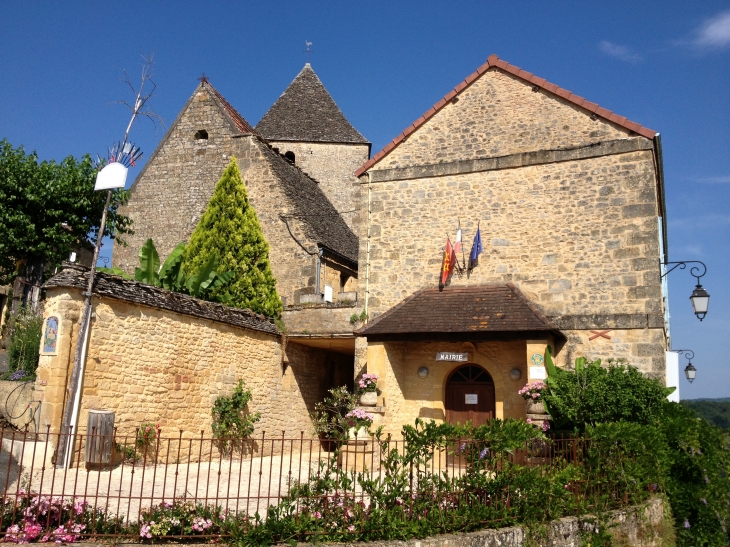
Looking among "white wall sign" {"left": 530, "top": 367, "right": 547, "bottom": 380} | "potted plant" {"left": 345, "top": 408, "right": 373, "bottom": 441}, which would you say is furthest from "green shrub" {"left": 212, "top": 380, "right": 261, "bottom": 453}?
"white wall sign" {"left": 530, "top": 367, "right": 547, "bottom": 380}

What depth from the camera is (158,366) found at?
1151 centimetres

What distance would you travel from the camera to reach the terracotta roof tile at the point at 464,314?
12.2 meters

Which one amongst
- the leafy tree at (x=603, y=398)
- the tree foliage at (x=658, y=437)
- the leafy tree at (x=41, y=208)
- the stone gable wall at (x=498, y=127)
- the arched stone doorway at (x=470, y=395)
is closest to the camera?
the tree foliage at (x=658, y=437)

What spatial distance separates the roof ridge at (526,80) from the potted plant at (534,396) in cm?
568

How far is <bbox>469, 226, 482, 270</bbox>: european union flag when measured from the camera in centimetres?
1380

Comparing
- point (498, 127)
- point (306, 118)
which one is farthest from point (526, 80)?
point (306, 118)

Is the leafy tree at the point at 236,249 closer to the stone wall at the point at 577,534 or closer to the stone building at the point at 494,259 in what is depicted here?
the stone building at the point at 494,259

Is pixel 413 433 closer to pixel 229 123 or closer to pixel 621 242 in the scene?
pixel 621 242

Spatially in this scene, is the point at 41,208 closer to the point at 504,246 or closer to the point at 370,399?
the point at 370,399

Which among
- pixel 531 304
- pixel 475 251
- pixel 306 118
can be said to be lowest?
pixel 531 304

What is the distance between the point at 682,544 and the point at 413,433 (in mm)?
5174

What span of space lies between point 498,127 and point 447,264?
3.37m

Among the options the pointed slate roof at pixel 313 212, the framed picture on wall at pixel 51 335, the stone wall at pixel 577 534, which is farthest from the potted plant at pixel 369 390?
the framed picture on wall at pixel 51 335

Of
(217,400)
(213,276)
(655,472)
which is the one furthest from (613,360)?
(213,276)
